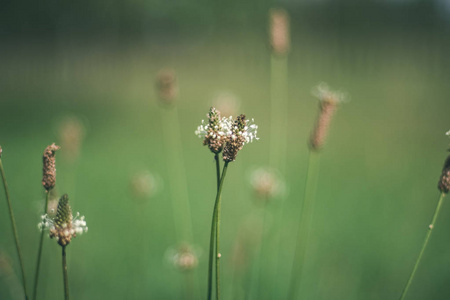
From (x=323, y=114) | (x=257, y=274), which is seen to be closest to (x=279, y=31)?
(x=323, y=114)

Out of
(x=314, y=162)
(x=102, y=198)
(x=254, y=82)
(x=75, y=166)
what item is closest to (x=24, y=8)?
(x=254, y=82)

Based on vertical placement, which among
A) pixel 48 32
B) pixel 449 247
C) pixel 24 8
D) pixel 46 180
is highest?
pixel 24 8

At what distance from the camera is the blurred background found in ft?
9.18

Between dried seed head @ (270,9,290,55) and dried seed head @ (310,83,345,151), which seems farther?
dried seed head @ (270,9,290,55)

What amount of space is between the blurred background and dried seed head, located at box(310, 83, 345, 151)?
0.62 meters

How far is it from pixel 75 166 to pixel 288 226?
11.6ft

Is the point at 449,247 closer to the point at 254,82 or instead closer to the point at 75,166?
the point at 75,166

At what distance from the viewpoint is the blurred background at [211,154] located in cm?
280

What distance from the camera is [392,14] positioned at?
11.2 m

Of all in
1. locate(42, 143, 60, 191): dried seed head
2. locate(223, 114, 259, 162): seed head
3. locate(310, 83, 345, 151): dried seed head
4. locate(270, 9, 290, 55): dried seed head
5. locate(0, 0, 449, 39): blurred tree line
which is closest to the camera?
locate(223, 114, 259, 162): seed head

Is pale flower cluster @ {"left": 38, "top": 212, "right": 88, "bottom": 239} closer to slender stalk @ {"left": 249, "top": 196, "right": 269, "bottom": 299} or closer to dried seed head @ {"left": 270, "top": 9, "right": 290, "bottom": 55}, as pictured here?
slender stalk @ {"left": 249, "top": 196, "right": 269, "bottom": 299}

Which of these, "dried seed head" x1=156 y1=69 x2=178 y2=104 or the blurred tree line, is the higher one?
the blurred tree line

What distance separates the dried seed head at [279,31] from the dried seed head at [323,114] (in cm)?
43

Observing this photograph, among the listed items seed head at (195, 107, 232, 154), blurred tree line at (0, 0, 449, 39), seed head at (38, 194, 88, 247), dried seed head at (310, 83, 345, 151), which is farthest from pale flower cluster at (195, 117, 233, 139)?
blurred tree line at (0, 0, 449, 39)
